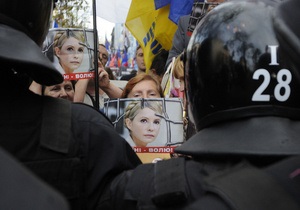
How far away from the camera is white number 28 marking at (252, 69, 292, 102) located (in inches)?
60.4

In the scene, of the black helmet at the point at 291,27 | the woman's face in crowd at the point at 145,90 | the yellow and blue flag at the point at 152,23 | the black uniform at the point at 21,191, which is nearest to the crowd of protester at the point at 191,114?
the black helmet at the point at 291,27

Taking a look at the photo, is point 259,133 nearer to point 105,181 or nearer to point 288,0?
point 105,181

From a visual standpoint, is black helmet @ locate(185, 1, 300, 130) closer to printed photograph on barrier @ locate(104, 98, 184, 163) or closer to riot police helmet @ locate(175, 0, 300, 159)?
riot police helmet @ locate(175, 0, 300, 159)

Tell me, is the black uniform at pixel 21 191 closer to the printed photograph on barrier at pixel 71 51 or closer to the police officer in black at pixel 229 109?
the police officer in black at pixel 229 109

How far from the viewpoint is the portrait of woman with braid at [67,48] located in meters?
3.93

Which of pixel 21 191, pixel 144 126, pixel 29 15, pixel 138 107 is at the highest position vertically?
pixel 29 15

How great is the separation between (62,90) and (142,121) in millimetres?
902

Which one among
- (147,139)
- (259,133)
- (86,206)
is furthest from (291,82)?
(147,139)

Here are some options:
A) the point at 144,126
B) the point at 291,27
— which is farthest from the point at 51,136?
the point at 144,126

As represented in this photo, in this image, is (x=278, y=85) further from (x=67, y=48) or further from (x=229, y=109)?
(x=67, y=48)

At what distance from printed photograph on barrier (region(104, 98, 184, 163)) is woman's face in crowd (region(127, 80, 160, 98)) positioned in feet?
0.87

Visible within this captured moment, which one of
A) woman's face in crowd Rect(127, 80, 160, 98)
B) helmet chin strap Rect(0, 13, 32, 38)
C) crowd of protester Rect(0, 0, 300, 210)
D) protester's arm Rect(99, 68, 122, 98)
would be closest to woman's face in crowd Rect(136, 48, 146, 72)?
protester's arm Rect(99, 68, 122, 98)

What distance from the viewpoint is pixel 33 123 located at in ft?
4.89

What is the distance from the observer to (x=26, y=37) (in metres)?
1.51
